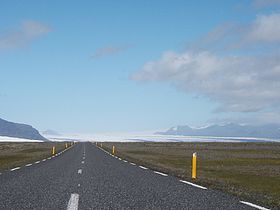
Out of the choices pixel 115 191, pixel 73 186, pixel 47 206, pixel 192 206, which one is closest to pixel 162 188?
pixel 115 191

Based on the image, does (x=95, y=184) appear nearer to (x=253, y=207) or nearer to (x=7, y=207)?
(x=7, y=207)

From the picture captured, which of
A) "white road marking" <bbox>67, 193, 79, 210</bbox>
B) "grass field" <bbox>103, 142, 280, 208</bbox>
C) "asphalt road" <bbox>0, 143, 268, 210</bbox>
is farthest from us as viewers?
"grass field" <bbox>103, 142, 280, 208</bbox>

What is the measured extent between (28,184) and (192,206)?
7.32 metres

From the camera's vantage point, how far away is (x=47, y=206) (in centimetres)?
1013

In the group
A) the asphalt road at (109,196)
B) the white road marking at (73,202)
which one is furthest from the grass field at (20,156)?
the white road marking at (73,202)

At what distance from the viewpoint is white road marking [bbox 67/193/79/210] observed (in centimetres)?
989

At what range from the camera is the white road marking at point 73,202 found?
32.5 ft

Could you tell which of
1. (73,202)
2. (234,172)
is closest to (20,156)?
(234,172)

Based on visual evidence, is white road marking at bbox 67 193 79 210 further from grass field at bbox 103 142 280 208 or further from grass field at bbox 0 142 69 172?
grass field at bbox 0 142 69 172

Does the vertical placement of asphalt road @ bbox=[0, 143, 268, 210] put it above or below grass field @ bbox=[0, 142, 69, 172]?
below

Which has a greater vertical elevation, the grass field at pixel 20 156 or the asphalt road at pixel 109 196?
the grass field at pixel 20 156

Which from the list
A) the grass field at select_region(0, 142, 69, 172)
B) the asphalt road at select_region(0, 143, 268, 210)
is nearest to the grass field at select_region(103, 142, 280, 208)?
the asphalt road at select_region(0, 143, 268, 210)

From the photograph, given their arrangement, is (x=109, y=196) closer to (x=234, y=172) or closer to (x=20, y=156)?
(x=234, y=172)

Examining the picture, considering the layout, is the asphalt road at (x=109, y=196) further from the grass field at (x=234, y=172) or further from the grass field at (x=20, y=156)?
the grass field at (x=20, y=156)
